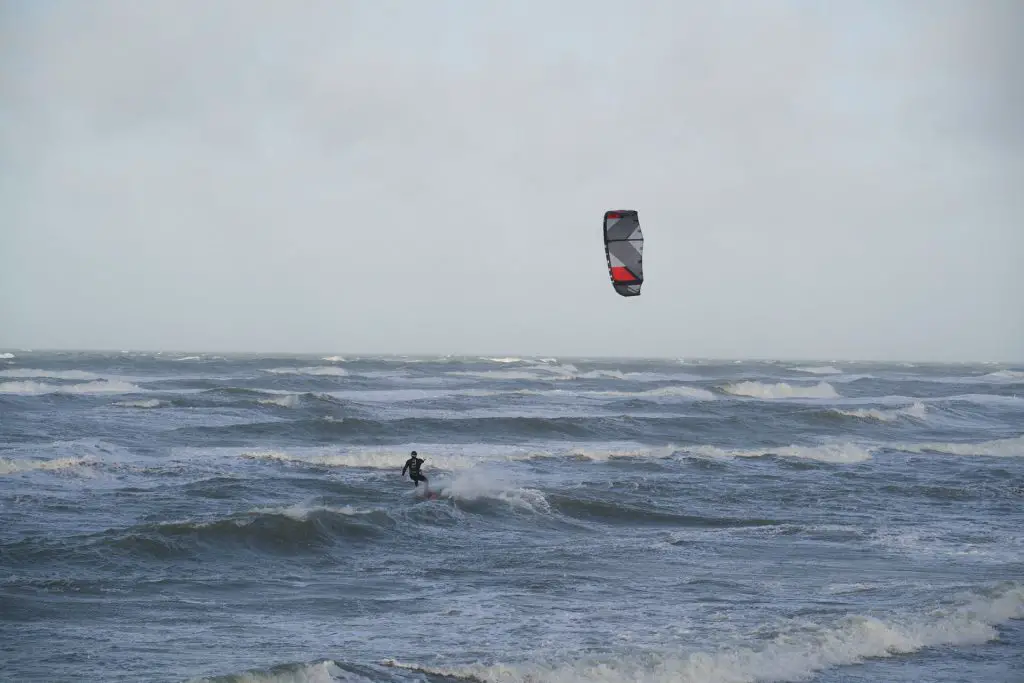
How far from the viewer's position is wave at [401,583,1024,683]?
807cm

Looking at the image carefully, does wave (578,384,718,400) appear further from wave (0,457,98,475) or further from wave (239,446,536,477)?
wave (0,457,98,475)

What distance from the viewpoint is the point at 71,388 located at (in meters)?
46.3

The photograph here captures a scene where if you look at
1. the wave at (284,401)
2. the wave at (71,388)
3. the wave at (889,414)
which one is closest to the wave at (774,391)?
the wave at (889,414)

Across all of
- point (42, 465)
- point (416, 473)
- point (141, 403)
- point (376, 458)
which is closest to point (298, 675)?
point (416, 473)

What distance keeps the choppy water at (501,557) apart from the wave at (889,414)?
707 centimetres

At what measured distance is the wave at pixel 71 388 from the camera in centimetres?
4373

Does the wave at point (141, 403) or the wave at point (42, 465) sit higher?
the wave at point (141, 403)

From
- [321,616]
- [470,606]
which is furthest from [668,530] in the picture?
[321,616]

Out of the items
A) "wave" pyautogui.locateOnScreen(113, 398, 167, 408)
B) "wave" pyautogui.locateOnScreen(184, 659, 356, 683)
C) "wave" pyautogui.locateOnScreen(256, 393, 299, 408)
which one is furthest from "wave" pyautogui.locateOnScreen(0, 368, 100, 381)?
"wave" pyautogui.locateOnScreen(184, 659, 356, 683)

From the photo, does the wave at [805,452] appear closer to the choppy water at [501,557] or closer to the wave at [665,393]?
the choppy water at [501,557]

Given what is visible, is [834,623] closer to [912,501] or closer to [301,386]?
[912,501]

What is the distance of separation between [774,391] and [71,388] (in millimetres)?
35957

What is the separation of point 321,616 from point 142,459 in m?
12.9

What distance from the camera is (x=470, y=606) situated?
10133mm
